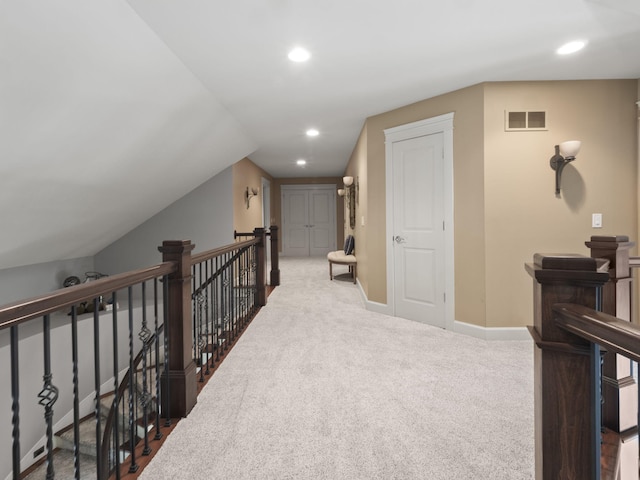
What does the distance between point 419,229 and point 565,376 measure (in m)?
2.94

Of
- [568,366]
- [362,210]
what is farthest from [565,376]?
[362,210]

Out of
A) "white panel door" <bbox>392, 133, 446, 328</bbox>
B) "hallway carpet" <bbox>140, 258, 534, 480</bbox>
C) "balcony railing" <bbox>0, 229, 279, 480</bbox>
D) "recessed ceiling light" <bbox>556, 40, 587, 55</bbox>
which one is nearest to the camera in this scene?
"balcony railing" <bbox>0, 229, 279, 480</bbox>

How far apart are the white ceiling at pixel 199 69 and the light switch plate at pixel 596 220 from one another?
1.22 meters

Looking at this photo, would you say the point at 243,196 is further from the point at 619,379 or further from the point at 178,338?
the point at 619,379

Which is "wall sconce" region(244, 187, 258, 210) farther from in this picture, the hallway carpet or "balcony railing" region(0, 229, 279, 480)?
the hallway carpet

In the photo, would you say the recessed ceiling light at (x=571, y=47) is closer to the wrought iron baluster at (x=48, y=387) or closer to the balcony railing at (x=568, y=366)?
the balcony railing at (x=568, y=366)

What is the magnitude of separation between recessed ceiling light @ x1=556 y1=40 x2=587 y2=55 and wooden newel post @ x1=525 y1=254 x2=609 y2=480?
2.48 meters

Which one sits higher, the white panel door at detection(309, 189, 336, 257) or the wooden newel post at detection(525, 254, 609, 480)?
the white panel door at detection(309, 189, 336, 257)

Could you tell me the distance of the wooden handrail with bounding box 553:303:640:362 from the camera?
67cm

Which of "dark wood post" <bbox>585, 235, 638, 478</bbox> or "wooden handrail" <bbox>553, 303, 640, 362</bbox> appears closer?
"wooden handrail" <bbox>553, 303, 640, 362</bbox>

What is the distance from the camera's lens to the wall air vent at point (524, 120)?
316 centimetres

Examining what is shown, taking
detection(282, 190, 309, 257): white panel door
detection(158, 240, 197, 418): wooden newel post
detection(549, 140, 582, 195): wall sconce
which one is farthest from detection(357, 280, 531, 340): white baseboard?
detection(282, 190, 309, 257): white panel door

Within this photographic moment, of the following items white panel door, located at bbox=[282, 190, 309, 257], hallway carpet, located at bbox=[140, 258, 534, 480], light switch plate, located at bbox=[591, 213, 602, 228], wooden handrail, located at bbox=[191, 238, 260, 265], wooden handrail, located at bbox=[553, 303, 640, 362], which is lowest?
hallway carpet, located at bbox=[140, 258, 534, 480]

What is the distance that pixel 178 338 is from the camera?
1929 mm
